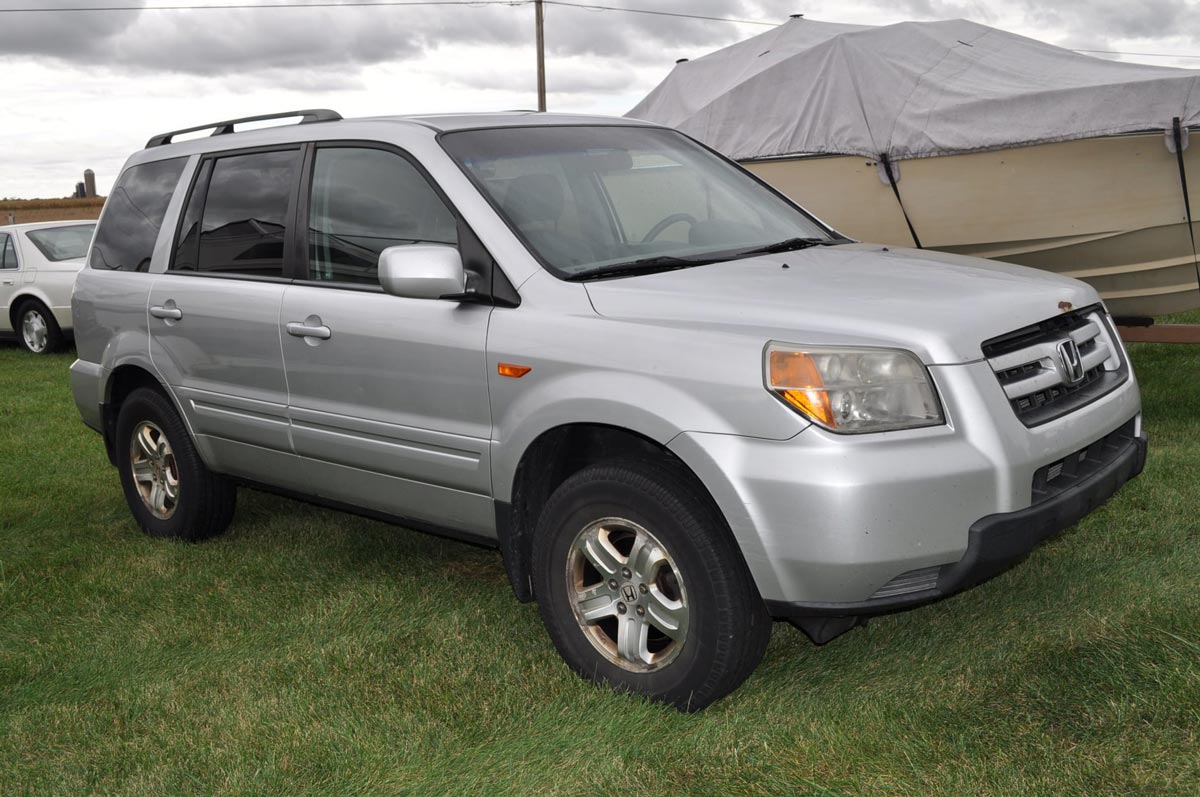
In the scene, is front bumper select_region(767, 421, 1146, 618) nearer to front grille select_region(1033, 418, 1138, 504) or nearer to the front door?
front grille select_region(1033, 418, 1138, 504)

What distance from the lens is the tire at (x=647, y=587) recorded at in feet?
11.2

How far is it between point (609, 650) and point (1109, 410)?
5.69ft

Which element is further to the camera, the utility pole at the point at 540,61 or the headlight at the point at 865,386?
the utility pole at the point at 540,61

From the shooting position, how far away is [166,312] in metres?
5.34

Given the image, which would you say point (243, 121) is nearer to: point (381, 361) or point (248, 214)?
point (248, 214)

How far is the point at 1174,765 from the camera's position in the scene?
308 cm

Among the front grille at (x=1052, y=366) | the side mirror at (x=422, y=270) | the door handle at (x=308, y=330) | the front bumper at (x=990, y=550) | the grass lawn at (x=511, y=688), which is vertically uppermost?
the side mirror at (x=422, y=270)

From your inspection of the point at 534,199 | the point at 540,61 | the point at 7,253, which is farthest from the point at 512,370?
the point at 540,61

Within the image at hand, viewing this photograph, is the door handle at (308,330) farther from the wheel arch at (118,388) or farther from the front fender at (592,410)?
the wheel arch at (118,388)

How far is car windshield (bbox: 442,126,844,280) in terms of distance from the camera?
13.4ft

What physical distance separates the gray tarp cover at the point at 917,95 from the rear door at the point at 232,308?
4623mm

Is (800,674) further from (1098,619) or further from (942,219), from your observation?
(942,219)

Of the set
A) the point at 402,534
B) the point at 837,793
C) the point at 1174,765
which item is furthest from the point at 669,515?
the point at 402,534

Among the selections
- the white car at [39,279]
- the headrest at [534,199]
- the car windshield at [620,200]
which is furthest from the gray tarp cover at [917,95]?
the white car at [39,279]
